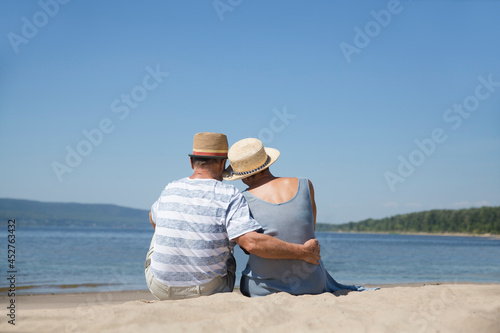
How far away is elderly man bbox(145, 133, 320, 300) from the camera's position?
304 centimetres

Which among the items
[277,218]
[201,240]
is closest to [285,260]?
[277,218]

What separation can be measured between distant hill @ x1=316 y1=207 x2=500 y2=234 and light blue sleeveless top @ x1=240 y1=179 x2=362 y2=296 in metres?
84.0

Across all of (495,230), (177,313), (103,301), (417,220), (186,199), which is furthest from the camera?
(417,220)

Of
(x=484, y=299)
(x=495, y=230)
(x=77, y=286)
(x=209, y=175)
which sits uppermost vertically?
(x=209, y=175)

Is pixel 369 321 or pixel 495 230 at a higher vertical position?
pixel 369 321

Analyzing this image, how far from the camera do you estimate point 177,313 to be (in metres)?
2.47

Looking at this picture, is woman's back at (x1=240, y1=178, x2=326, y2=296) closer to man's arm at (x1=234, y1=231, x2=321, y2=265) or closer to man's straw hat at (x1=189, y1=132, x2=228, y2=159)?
man's arm at (x1=234, y1=231, x2=321, y2=265)

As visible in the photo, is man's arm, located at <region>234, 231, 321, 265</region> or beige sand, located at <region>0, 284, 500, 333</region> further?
man's arm, located at <region>234, 231, 321, 265</region>

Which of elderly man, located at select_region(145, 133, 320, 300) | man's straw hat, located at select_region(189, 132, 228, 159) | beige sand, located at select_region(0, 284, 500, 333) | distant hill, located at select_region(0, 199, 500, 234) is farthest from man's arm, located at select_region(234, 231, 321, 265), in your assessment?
distant hill, located at select_region(0, 199, 500, 234)

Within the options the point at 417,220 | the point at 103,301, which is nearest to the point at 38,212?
the point at 417,220

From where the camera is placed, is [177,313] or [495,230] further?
[495,230]

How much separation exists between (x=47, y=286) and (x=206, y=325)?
7.12 meters

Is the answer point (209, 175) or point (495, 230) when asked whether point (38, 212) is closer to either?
point (495, 230)

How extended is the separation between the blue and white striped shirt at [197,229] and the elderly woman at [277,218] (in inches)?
7.9
